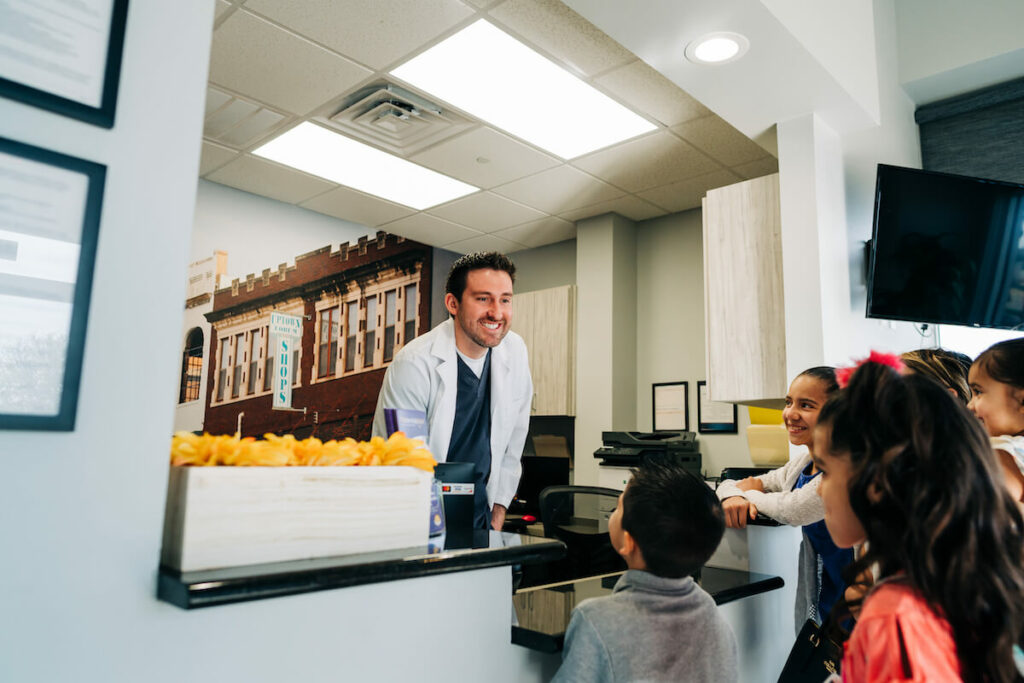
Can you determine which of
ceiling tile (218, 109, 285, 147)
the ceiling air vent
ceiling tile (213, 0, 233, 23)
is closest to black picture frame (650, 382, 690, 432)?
the ceiling air vent

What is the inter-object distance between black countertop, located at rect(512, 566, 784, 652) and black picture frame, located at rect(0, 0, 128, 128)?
1.06m

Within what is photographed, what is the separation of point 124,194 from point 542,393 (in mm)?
4316

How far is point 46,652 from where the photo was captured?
0.80m

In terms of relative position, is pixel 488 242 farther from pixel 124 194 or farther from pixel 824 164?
pixel 124 194

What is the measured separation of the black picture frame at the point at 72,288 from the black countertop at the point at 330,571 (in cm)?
25

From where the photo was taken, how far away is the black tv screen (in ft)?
9.32

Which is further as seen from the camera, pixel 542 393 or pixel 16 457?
pixel 542 393

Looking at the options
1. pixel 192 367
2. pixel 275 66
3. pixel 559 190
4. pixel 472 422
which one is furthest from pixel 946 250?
pixel 192 367

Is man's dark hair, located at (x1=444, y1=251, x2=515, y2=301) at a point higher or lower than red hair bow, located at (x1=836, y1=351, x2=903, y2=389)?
higher

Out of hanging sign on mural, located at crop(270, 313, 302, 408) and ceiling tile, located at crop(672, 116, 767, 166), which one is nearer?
ceiling tile, located at crop(672, 116, 767, 166)

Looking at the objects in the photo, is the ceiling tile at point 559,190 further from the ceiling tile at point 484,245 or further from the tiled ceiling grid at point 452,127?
the ceiling tile at point 484,245

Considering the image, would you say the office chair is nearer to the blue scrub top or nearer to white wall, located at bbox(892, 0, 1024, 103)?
the blue scrub top

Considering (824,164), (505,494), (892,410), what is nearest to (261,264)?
(505,494)

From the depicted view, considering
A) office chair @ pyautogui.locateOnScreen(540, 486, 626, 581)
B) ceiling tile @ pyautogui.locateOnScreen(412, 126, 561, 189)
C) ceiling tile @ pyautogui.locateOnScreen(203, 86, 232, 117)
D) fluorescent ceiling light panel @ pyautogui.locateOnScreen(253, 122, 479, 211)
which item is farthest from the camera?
fluorescent ceiling light panel @ pyautogui.locateOnScreen(253, 122, 479, 211)
